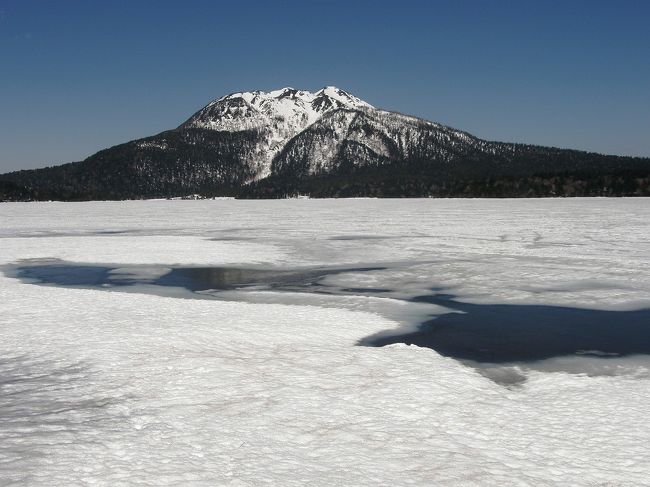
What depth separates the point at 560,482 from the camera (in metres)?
4.17

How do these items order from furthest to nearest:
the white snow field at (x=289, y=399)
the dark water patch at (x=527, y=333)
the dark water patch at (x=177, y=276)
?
1. the dark water patch at (x=177, y=276)
2. the dark water patch at (x=527, y=333)
3. the white snow field at (x=289, y=399)

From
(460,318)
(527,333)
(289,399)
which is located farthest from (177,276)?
(289,399)

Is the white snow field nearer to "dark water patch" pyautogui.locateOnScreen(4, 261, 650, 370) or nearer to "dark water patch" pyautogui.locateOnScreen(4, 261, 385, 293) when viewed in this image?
"dark water patch" pyautogui.locateOnScreen(4, 261, 650, 370)

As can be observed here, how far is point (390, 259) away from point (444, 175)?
166009mm

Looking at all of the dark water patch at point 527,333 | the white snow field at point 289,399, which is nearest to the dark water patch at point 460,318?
the dark water patch at point 527,333

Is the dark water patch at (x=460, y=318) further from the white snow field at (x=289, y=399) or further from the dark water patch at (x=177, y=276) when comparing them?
the white snow field at (x=289, y=399)

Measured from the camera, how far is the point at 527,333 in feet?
29.1

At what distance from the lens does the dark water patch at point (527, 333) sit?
7773mm

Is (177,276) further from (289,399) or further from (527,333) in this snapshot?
(289,399)

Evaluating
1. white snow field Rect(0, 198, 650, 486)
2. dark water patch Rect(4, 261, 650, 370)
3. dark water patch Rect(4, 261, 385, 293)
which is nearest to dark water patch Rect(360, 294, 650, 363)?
dark water patch Rect(4, 261, 650, 370)

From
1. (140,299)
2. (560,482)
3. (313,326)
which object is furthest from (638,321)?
(140,299)

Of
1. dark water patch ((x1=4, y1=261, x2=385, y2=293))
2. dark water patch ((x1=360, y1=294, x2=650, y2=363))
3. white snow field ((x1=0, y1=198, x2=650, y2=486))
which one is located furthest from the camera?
dark water patch ((x1=4, y1=261, x2=385, y2=293))

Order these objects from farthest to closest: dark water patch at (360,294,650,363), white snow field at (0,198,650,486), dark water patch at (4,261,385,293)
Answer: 1. dark water patch at (4,261,385,293)
2. dark water patch at (360,294,650,363)
3. white snow field at (0,198,650,486)

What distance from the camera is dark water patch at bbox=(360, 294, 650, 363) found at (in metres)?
7.77
